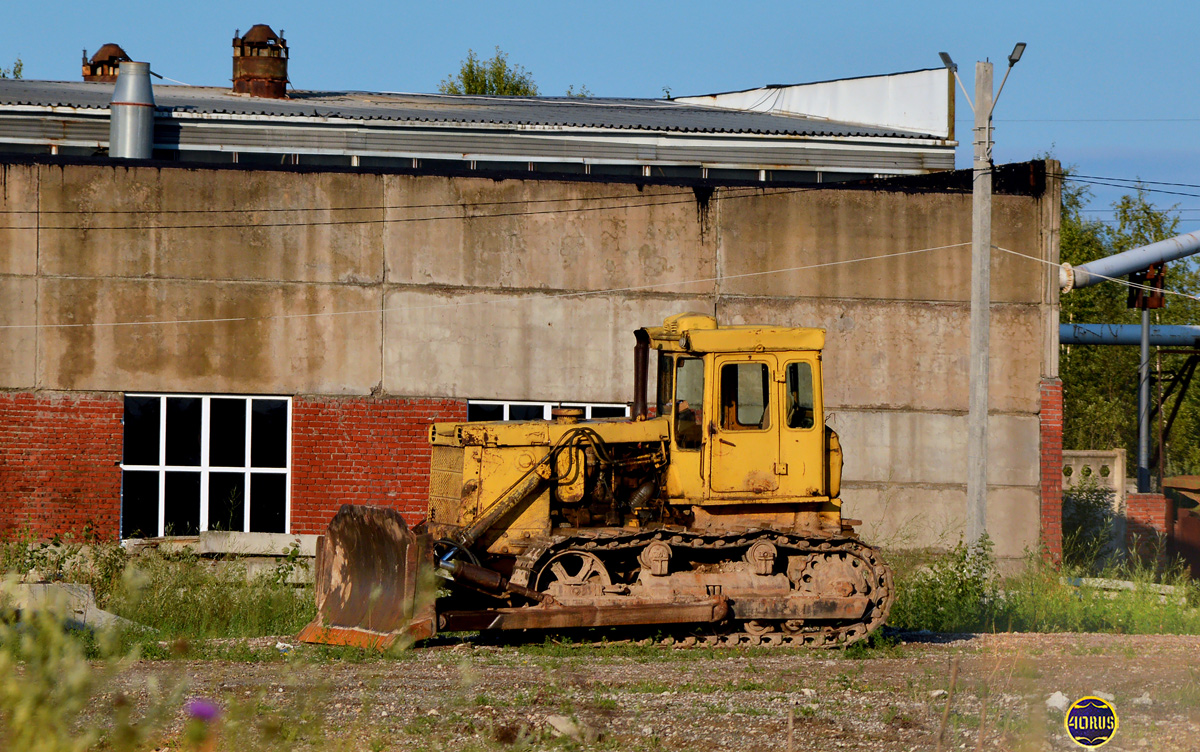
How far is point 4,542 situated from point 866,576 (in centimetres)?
1168

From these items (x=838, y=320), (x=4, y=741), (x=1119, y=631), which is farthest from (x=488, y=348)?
(x=4, y=741)

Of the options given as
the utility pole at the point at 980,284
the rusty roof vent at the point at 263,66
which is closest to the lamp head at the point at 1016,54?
the utility pole at the point at 980,284

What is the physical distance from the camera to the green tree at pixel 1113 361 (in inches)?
1534

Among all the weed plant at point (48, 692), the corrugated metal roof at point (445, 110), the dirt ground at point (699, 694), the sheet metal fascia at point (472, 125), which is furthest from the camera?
the corrugated metal roof at point (445, 110)

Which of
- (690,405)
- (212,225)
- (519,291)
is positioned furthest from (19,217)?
(690,405)

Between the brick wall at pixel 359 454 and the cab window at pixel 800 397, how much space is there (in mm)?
7510

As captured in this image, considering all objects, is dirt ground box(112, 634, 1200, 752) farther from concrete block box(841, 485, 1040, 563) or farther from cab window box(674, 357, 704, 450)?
concrete block box(841, 485, 1040, 563)

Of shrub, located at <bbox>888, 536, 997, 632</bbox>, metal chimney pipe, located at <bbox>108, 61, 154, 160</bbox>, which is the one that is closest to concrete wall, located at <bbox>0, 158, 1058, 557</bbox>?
shrub, located at <bbox>888, 536, 997, 632</bbox>

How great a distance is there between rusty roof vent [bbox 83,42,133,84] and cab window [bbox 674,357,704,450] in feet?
77.8

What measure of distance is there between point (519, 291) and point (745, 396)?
7537 millimetres

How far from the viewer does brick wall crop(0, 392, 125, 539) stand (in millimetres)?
16750

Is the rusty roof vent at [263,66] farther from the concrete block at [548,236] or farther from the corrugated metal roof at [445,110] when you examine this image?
the concrete block at [548,236]

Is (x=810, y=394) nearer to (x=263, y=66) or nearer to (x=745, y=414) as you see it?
(x=745, y=414)

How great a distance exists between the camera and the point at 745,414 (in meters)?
11.1
